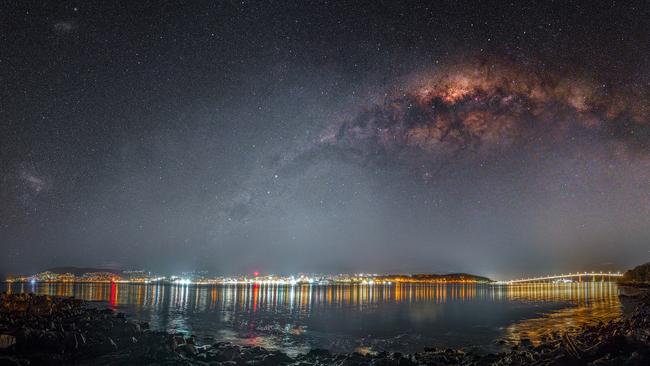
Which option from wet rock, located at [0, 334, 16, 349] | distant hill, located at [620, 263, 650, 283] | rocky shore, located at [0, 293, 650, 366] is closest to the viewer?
rocky shore, located at [0, 293, 650, 366]

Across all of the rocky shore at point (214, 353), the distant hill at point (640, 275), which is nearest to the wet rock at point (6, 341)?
the rocky shore at point (214, 353)

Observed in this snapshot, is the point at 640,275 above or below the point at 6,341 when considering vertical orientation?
below

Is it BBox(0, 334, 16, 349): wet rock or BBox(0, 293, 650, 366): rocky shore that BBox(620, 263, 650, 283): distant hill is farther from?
BBox(0, 334, 16, 349): wet rock

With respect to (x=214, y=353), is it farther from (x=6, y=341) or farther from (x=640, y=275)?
(x=640, y=275)

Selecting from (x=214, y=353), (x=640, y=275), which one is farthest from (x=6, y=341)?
(x=640, y=275)

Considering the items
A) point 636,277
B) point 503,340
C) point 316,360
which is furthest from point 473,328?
point 636,277

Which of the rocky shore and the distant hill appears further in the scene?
the distant hill

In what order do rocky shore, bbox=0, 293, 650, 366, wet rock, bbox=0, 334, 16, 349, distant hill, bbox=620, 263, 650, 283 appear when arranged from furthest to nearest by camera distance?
1. distant hill, bbox=620, 263, 650, 283
2. wet rock, bbox=0, 334, 16, 349
3. rocky shore, bbox=0, 293, 650, 366

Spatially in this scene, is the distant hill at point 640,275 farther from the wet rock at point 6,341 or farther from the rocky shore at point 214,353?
the wet rock at point 6,341

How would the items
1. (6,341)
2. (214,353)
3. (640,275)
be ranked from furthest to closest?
1. (640,275)
2. (214,353)
3. (6,341)

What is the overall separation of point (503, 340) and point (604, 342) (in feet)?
43.0

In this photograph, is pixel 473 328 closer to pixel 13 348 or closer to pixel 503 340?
pixel 503 340

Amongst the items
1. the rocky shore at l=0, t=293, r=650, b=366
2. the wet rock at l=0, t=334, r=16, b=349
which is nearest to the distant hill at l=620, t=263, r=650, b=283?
the rocky shore at l=0, t=293, r=650, b=366

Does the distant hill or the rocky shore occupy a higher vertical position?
the rocky shore
